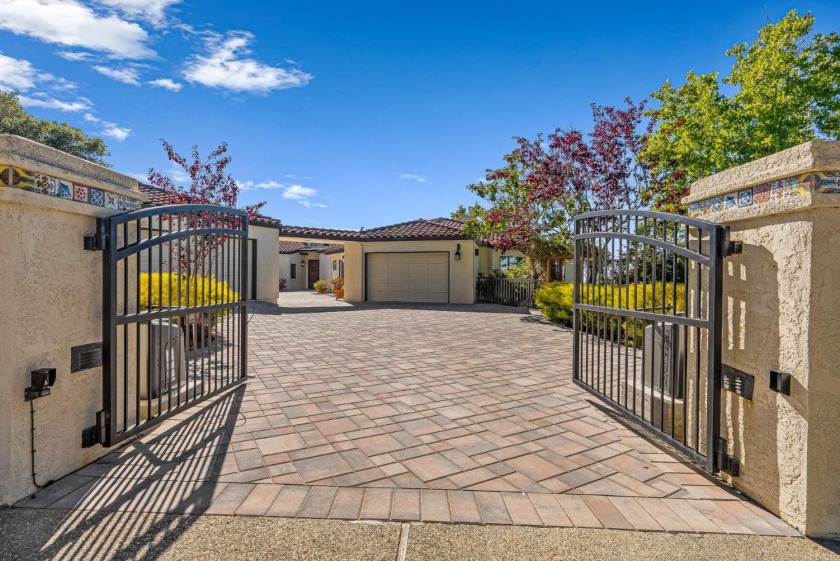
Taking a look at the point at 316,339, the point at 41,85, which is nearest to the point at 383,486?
the point at 316,339

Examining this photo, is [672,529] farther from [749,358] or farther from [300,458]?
[300,458]

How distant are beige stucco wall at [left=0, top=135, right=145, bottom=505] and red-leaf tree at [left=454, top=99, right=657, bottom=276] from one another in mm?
10389

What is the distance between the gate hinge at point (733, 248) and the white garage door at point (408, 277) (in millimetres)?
14607

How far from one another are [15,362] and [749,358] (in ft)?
14.5

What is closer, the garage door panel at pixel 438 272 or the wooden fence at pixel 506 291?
the wooden fence at pixel 506 291

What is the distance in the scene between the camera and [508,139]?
13234 mm

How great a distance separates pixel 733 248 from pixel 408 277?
15.3 meters

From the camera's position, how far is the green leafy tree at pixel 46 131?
17.9 metres

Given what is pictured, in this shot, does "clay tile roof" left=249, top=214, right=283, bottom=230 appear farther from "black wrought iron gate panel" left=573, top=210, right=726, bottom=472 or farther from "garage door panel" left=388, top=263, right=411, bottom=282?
"black wrought iron gate panel" left=573, top=210, right=726, bottom=472

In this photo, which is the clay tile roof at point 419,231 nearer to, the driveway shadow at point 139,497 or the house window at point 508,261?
the house window at point 508,261

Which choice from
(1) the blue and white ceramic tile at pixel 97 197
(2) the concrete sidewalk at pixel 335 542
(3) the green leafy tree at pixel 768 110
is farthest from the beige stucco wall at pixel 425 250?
(2) the concrete sidewalk at pixel 335 542

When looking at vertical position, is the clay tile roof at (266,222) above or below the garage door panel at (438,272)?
above

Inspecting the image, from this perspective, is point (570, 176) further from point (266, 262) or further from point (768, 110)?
point (266, 262)

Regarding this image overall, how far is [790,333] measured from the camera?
222cm
